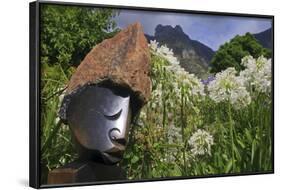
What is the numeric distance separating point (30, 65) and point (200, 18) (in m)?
1.29

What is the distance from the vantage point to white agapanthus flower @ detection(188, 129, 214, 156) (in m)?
5.30

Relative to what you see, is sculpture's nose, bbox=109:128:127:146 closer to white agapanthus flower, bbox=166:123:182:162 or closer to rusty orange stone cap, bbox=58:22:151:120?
rusty orange stone cap, bbox=58:22:151:120

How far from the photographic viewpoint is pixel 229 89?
5469 mm

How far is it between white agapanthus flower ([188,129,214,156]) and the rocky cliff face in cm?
41

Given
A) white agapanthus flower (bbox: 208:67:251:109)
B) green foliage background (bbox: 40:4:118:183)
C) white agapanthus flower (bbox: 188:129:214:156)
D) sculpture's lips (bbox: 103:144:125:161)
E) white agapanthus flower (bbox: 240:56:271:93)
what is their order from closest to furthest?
green foliage background (bbox: 40:4:118:183)
sculpture's lips (bbox: 103:144:125:161)
white agapanthus flower (bbox: 188:129:214:156)
white agapanthus flower (bbox: 208:67:251:109)
white agapanthus flower (bbox: 240:56:271:93)

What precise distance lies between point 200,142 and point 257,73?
0.69 m

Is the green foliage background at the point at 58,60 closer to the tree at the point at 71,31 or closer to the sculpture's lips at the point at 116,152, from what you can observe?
the tree at the point at 71,31

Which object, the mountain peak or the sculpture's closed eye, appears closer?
the sculpture's closed eye

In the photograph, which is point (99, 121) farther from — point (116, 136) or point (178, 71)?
point (178, 71)

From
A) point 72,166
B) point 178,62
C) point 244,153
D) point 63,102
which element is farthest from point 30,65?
point 244,153

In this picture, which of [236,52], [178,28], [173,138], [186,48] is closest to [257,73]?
[236,52]

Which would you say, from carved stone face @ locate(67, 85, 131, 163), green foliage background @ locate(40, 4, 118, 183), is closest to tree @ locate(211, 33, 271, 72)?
carved stone face @ locate(67, 85, 131, 163)

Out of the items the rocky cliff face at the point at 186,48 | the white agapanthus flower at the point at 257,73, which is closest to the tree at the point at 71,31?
the rocky cliff face at the point at 186,48

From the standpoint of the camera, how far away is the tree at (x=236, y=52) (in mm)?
5441
